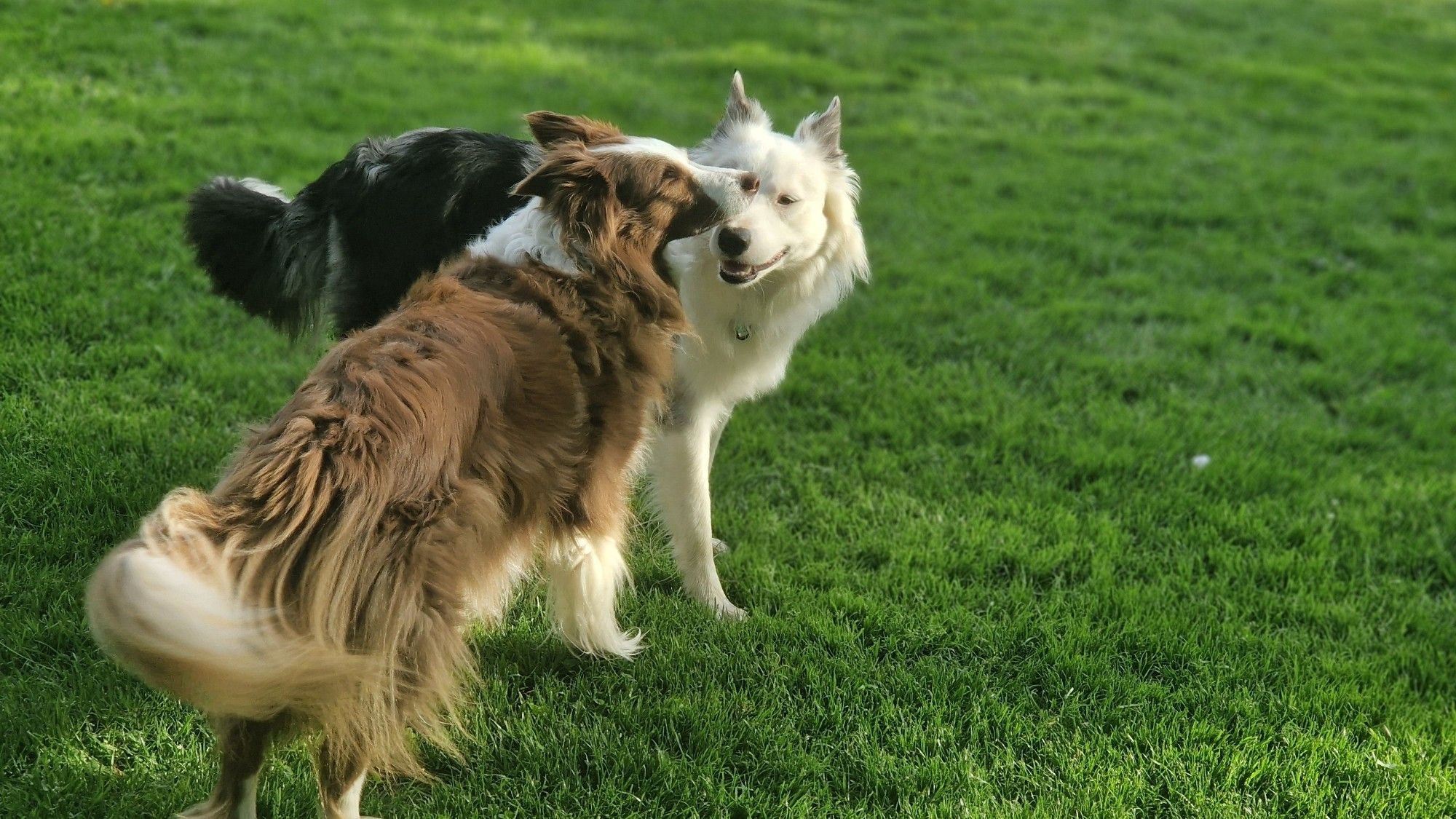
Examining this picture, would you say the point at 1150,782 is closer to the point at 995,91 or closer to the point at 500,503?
the point at 500,503

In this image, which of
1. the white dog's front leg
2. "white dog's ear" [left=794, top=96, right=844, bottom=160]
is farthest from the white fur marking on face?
the white dog's front leg

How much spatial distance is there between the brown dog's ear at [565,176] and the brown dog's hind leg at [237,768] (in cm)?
165

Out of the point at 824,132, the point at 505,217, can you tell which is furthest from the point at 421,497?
the point at 824,132

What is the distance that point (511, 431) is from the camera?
2684 millimetres

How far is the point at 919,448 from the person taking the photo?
5.09m

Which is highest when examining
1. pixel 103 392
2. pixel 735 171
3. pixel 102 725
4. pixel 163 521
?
pixel 735 171

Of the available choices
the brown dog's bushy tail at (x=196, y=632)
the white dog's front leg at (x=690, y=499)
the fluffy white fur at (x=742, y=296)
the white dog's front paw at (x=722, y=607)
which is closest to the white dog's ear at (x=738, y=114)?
the fluffy white fur at (x=742, y=296)

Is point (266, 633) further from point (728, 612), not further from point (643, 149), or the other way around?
point (728, 612)

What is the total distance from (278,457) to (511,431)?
0.61 metres

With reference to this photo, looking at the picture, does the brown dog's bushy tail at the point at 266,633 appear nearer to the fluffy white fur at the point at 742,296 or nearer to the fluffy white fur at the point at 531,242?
the fluffy white fur at the point at 531,242

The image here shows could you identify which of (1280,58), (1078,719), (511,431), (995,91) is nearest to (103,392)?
(511,431)

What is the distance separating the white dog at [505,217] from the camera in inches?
153

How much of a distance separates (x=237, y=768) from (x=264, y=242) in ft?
7.77

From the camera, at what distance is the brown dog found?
2.06m
